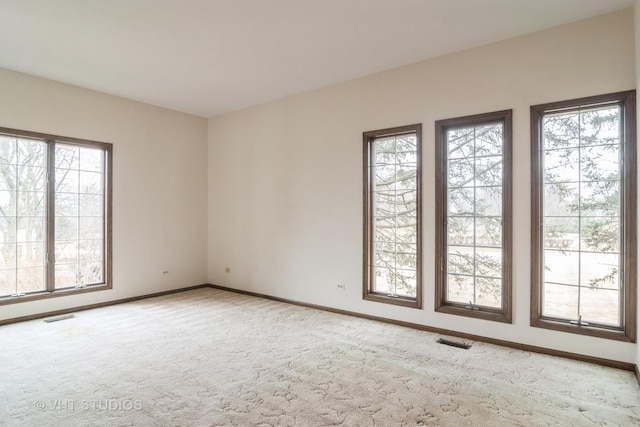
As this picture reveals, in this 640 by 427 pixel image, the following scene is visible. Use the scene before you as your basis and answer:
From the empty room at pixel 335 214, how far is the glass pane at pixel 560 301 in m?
0.02

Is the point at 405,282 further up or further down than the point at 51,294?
further up

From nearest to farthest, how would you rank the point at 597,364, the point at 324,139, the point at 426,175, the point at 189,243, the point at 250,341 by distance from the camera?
1. the point at 597,364
2. the point at 250,341
3. the point at 426,175
4. the point at 324,139
5. the point at 189,243

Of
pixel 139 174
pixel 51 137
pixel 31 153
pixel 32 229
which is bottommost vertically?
pixel 32 229

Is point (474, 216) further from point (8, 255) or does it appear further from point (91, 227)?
point (8, 255)

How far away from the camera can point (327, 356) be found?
3506 millimetres

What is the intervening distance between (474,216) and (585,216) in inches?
39.2

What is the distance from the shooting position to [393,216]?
4648 mm

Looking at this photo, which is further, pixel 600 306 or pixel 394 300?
pixel 394 300

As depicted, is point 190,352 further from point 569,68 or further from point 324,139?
point 569,68

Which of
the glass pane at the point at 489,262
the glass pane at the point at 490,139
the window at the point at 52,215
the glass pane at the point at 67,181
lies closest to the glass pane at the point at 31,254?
the window at the point at 52,215

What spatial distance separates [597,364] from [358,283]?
101 inches

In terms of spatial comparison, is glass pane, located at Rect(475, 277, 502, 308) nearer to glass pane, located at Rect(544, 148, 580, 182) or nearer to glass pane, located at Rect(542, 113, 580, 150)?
glass pane, located at Rect(544, 148, 580, 182)

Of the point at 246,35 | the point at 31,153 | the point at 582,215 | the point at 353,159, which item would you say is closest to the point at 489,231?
the point at 582,215

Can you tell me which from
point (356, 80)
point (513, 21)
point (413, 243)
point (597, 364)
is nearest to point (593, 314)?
point (597, 364)
